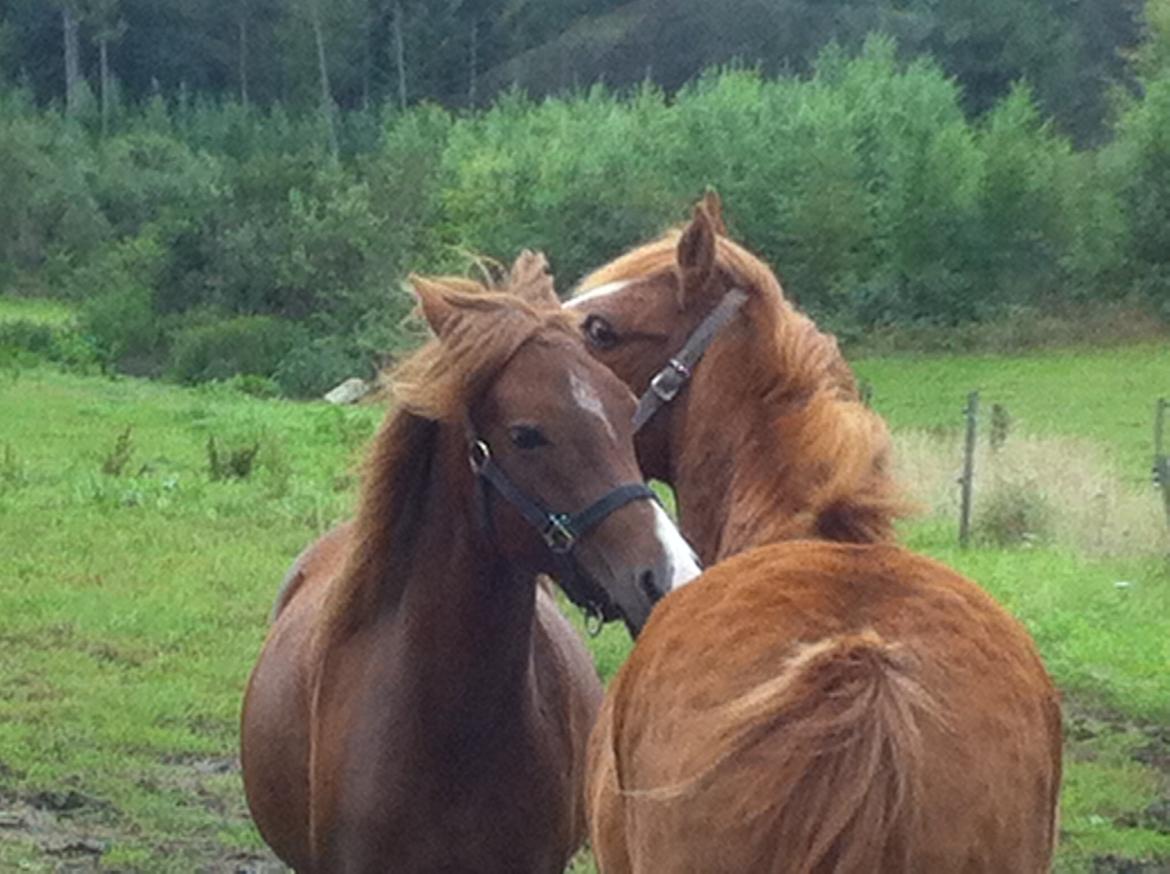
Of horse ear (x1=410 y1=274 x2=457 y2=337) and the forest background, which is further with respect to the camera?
the forest background

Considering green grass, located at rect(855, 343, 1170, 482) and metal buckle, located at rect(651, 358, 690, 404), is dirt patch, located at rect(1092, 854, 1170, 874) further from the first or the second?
green grass, located at rect(855, 343, 1170, 482)

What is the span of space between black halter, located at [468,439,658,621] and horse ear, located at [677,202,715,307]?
648mm

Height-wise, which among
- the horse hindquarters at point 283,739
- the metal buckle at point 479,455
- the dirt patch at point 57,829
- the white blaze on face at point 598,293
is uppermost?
the white blaze on face at point 598,293

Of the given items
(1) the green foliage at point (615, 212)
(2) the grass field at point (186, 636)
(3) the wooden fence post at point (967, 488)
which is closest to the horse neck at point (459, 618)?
(2) the grass field at point (186, 636)

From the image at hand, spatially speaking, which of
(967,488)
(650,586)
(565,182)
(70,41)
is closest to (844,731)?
(650,586)

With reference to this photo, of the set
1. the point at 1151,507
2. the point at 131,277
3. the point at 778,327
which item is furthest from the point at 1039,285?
the point at 778,327

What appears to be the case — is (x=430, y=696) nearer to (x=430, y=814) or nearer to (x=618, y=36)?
(x=430, y=814)

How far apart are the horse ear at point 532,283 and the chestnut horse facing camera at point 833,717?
2.74 ft

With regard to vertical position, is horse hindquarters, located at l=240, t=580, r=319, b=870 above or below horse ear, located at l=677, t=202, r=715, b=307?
below

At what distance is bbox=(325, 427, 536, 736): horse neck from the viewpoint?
4.36 meters

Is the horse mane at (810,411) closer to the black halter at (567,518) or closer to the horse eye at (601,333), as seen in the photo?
the horse eye at (601,333)

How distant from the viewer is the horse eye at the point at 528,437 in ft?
13.5

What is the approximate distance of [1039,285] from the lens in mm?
40625

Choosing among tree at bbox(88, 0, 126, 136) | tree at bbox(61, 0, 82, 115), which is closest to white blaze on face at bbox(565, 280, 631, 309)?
tree at bbox(88, 0, 126, 136)
